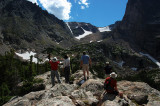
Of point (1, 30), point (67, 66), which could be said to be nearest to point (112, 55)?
point (1, 30)

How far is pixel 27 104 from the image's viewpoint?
1138 cm

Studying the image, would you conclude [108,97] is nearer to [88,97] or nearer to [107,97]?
[107,97]

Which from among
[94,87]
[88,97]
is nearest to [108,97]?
[88,97]

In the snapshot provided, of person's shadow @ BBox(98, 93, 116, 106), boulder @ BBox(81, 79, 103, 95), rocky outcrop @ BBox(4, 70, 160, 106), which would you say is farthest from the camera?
boulder @ BBox(81, 79, 103, 95)

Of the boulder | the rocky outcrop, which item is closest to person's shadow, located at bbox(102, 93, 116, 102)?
the rocky outcrop

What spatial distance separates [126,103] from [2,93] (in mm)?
37458

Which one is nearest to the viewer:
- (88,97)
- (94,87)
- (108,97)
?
(108,97)

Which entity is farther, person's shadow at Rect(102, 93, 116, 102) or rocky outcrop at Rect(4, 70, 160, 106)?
person's shadow at Rect(102, 93, 116, 102)

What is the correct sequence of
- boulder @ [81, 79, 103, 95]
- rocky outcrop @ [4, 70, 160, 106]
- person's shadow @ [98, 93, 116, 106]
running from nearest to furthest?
rocky outcrop @ [4, 70, 160, 106] < person's shadow @ [98, 93, 116, 106] < boulder @ [81, 79, 103, 95]

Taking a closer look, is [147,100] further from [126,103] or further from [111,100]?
[111,100]

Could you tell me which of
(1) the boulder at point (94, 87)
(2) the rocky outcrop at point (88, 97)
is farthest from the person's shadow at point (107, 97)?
(1) the boulder at point (94, 87)

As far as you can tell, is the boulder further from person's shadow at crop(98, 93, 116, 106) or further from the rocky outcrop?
person's shadow at crop(98, 93, 116, 106)

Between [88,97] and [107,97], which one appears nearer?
[107,97]

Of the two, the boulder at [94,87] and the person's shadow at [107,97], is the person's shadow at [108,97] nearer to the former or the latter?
the person's shadow at [107,97]
